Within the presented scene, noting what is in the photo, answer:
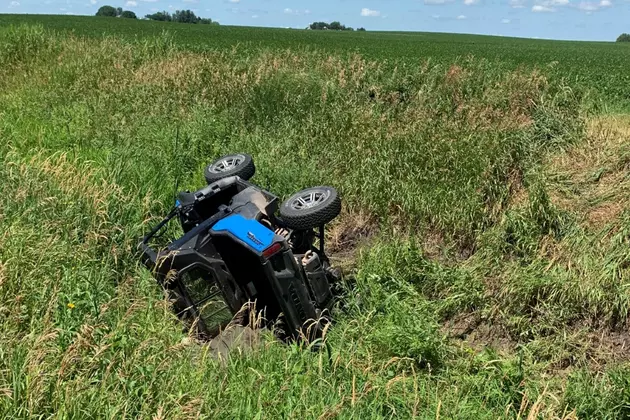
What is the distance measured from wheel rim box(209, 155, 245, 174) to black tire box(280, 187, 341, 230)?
1.26 meters

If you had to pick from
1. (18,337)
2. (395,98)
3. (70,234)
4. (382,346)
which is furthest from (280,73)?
(18,337)

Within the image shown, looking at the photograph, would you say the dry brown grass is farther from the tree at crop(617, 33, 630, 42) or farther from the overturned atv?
the tree at crop(617, 33, 630, 42)

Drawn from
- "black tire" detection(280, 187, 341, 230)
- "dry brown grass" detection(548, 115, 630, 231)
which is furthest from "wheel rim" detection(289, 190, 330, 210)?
"dry brown grass" detection(548, 115, 630, 231)

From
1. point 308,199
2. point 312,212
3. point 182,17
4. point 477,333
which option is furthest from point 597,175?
point 182,17

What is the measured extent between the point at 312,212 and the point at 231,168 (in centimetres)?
154

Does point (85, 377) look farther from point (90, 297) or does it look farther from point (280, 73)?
point (280, 73)

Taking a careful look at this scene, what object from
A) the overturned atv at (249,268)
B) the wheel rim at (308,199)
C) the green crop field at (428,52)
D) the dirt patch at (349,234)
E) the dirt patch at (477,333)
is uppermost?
the green crop field at (428,52)

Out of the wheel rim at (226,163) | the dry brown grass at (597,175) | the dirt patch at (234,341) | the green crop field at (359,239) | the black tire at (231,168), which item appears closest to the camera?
the green crop field at (359,239)

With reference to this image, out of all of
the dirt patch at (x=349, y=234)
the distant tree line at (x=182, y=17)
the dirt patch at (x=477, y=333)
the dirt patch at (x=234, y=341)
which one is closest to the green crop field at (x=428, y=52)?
the dirt patch at (x=349, y=234)

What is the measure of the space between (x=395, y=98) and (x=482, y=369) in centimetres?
591

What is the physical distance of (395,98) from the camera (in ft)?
30.3

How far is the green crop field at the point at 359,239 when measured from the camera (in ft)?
10.1

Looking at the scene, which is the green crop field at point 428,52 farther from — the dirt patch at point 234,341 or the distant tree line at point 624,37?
the distant tree line at point 624,37

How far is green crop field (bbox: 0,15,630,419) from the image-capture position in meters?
3.09
